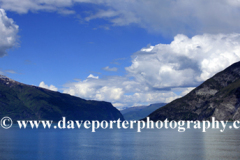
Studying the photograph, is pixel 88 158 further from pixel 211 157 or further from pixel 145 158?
pixel 211 157

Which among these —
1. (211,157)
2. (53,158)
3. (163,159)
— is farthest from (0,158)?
(211,157)

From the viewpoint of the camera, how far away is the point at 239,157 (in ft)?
288

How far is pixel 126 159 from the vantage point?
292ft

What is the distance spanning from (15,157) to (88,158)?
26.4 metres

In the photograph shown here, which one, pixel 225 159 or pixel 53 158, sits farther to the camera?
pixel 53 158

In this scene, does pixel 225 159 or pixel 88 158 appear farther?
pixel 88 158

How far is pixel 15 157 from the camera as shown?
94438mm

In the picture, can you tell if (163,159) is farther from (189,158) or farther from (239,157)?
(239,157)

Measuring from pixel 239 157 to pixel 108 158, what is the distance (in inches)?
1711

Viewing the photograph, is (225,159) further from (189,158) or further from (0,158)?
(0,158)

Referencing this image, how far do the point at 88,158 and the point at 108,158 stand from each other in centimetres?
684

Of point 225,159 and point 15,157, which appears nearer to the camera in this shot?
point 225,159

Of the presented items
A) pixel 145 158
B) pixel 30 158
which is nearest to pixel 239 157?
pixel 145 158

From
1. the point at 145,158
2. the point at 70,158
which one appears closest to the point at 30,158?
the point at 70,158
